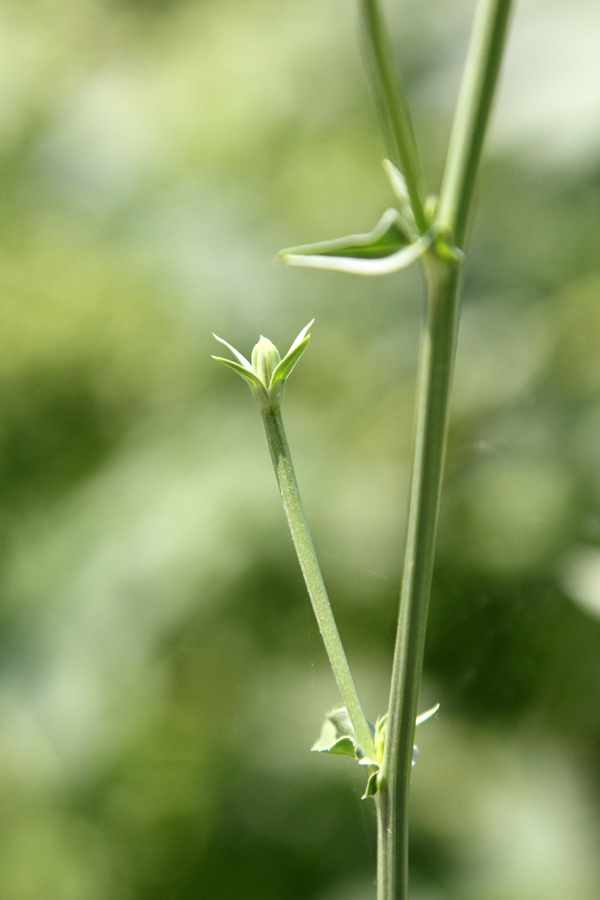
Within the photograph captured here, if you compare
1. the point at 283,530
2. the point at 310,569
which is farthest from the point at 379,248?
the point at 283,530

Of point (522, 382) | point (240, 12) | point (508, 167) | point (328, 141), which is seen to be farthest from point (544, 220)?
point (240, 12)

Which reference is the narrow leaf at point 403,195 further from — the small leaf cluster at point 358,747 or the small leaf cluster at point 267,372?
the small leaf cluster at point 358,747

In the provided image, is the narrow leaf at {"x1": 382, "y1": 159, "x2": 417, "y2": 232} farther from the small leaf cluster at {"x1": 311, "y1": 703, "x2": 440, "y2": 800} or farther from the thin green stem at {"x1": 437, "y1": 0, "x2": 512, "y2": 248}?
the small leaf cluster at {"x1": 311, "y1": 703, "x2": 440, "y2": 800}

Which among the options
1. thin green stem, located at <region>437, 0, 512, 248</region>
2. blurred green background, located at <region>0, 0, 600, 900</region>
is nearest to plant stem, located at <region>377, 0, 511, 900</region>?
thin green stem, located at <region>437, 0, 512, 248</region>

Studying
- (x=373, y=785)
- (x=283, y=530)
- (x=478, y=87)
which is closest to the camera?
(x=478, y=87)

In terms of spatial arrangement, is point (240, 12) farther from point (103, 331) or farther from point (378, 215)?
point (103, 331)

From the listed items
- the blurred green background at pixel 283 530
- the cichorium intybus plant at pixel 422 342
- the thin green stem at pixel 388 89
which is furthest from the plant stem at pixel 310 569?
the blurred green background at pixel 283 530

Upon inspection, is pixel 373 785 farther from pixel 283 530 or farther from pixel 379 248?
pixel 283 530
